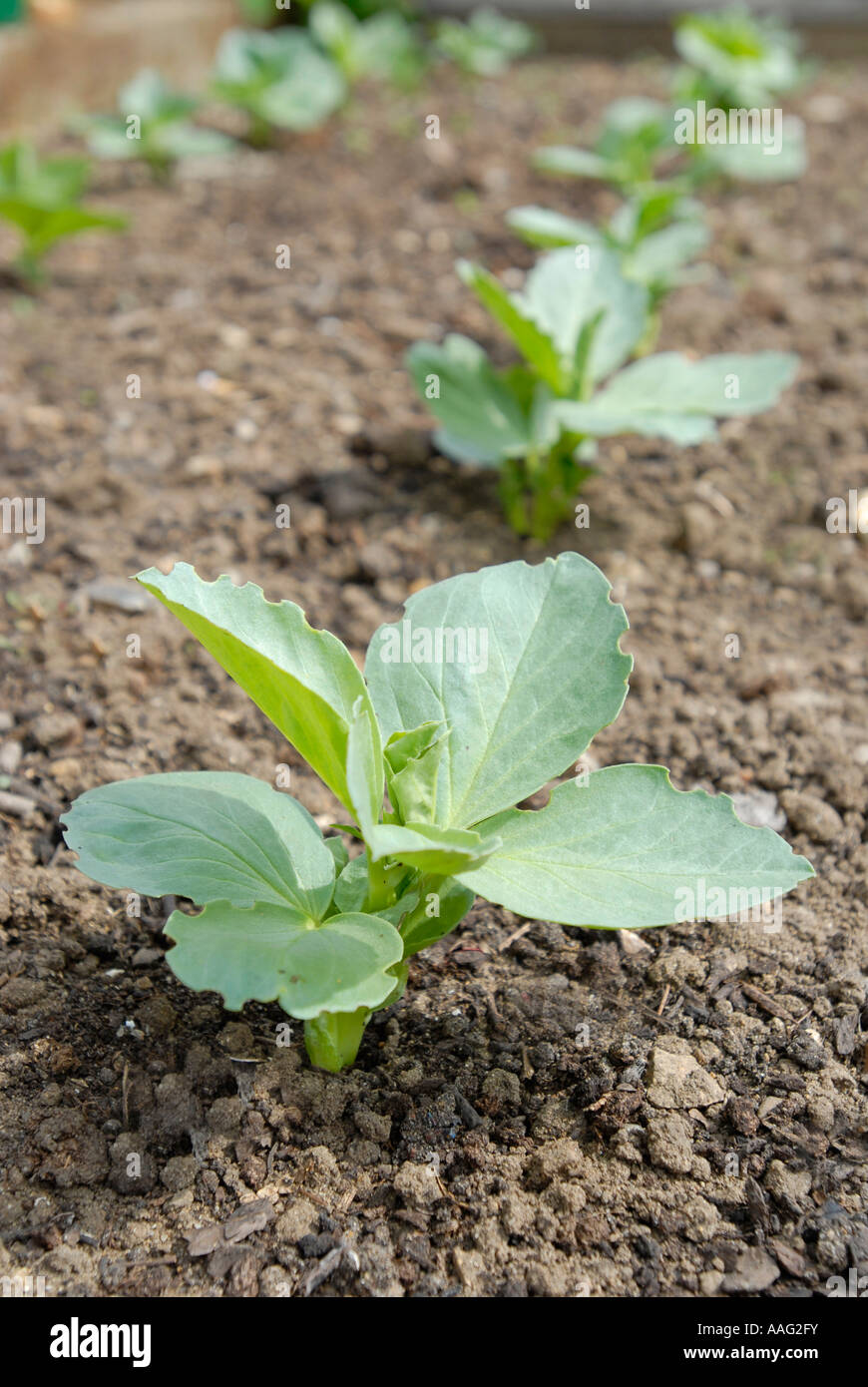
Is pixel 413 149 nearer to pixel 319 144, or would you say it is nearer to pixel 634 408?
pixel 319 144

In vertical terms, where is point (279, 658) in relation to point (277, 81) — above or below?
below

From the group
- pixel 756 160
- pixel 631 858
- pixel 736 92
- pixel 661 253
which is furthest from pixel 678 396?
pixel 736 92

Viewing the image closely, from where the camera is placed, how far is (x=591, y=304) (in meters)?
2.31

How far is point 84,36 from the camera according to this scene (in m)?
4.14

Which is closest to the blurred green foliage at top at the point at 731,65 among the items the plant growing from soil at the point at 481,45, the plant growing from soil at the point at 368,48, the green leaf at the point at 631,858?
the plant growing from soil at the point at 481,45

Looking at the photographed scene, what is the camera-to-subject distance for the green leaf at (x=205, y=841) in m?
1.19

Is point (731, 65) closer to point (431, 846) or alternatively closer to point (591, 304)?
point (591, 304)

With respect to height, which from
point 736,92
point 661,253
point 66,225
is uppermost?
point 736,92

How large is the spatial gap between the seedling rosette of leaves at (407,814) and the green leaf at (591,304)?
104 centimetres

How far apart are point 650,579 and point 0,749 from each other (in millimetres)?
1262

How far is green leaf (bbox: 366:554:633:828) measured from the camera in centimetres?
128

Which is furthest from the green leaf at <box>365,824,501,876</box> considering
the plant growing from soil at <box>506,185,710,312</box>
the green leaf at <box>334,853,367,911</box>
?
the plant growing from soil at <box>506,185,710,312</box>

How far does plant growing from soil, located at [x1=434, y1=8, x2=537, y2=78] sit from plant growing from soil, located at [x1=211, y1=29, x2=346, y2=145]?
1.05m

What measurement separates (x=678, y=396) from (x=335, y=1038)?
4.59ft
